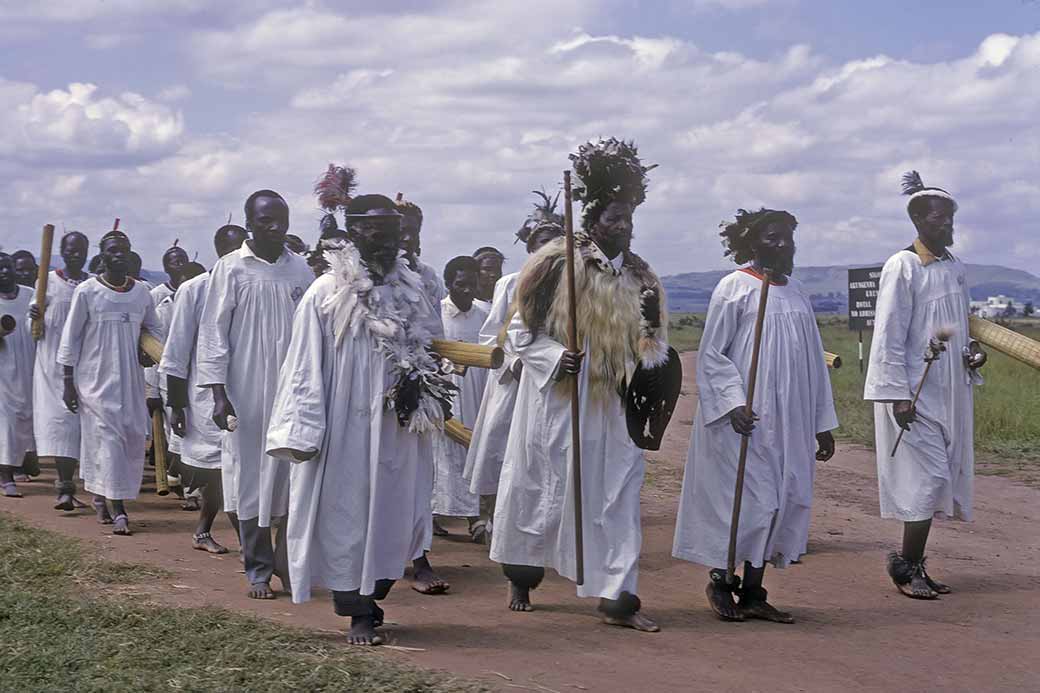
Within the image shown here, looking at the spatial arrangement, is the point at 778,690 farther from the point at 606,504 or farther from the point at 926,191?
the point at 926,191

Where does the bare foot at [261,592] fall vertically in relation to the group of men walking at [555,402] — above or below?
below

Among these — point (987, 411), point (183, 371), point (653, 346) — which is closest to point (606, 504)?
point (653, 346)

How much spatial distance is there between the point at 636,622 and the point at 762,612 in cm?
88

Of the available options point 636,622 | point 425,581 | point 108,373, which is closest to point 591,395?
point 636,622

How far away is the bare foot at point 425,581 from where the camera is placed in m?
8.78

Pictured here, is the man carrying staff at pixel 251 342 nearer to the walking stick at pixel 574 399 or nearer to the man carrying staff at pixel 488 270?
the walking stick at pixel 574 399

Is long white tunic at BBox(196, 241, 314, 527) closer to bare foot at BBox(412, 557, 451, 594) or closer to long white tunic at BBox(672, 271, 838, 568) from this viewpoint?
bare foot at BBox(412, 557, 451, 594)

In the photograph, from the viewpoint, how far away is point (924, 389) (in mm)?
9133

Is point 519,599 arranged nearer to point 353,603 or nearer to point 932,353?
point 353,603

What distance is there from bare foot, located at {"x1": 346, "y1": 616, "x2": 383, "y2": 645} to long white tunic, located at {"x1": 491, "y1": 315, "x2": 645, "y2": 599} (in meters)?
1.10

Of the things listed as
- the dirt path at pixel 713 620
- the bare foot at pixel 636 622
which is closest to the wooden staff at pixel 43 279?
the dirt path at pixel 713 620

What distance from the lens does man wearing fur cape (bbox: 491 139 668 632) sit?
772 centimetres

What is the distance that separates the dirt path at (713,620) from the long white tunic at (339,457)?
1.66 ft

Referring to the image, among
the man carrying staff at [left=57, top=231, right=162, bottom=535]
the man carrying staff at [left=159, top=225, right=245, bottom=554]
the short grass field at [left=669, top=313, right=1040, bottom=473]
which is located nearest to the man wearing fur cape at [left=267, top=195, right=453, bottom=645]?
the man carrying staff at [left=159, top=225, right=245, bottom=554]
